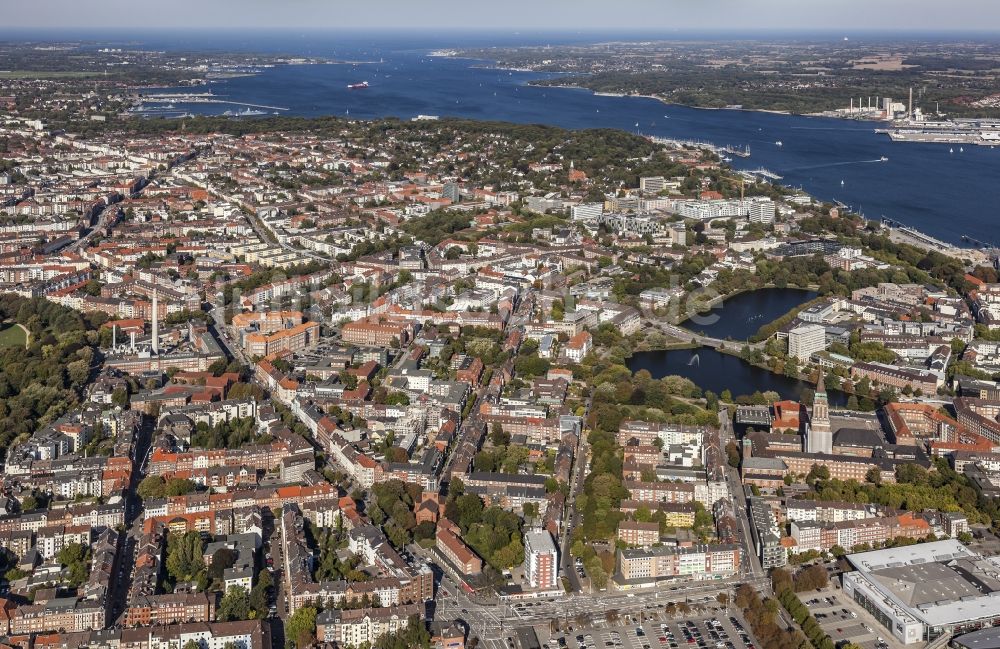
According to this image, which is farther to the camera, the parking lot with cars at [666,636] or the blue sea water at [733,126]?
the blue sea water at [733,126]

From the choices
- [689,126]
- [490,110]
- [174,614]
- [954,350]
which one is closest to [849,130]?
[689,126]

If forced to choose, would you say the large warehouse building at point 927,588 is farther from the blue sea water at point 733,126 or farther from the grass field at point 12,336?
the blue sea water at point 733,126

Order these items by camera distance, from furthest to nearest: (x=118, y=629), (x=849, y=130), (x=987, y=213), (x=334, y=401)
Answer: (x=849, y=130) < (x=987, y=213) < (x=334, y=401) < (x=118, y=629)

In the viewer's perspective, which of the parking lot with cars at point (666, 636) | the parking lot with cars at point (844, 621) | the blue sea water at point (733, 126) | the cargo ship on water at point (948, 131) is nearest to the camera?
the parking lot with cars at point (666, 636)

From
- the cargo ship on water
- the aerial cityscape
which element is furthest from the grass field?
the cargo ship on water

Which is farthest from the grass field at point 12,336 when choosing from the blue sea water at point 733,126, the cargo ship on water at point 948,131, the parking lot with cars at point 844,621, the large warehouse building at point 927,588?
the cargo ship on water at point 948,131

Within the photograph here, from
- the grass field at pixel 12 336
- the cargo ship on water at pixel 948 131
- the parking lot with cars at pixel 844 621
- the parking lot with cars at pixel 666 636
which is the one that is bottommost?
the parking lot with cars at pixel 844 621

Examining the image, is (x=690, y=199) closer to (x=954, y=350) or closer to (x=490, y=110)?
(x=954, y=350)
